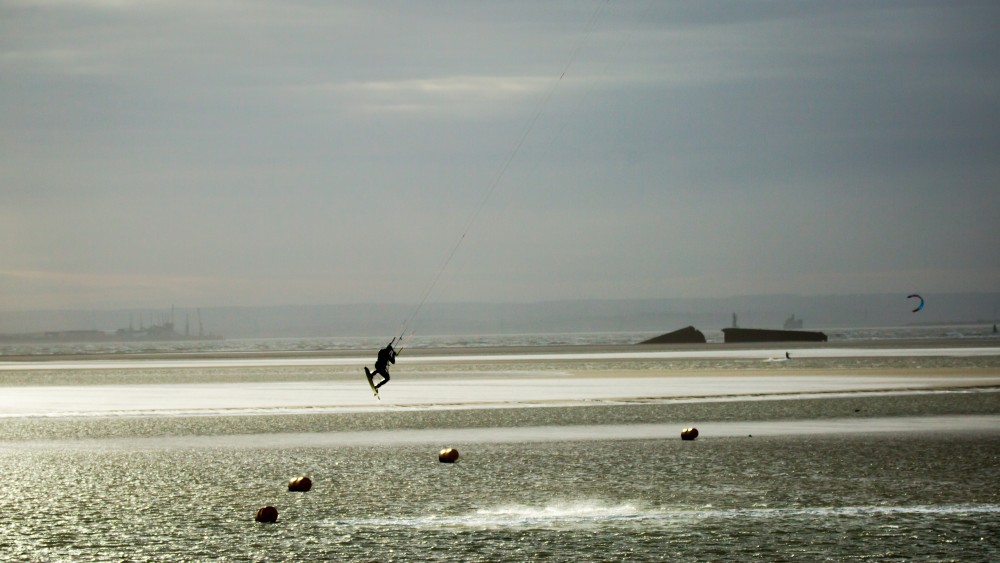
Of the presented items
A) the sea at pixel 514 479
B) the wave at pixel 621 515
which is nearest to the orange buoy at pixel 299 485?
the sea at pixel 514 479

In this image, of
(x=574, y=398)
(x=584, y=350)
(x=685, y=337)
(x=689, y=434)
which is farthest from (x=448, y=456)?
(x=685, y=337)

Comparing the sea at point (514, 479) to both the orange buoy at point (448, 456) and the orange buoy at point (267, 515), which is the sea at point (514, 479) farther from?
the orange buoy at point (448, 456)

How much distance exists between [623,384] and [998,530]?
3193 cm

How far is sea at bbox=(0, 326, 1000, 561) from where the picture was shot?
12.1 metres

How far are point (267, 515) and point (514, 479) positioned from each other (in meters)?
4.44

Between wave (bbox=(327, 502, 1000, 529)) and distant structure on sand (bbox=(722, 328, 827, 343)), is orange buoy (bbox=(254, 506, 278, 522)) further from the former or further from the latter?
distant structure on sand (bbox=(722, 328, 827, 343))

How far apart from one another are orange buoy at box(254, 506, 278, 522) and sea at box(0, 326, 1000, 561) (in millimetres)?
110

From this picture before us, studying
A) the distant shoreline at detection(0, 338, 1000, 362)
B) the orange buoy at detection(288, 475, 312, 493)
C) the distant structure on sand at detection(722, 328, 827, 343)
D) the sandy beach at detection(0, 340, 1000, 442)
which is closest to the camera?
the orange buoy at detection(288, 475, 312, 493)

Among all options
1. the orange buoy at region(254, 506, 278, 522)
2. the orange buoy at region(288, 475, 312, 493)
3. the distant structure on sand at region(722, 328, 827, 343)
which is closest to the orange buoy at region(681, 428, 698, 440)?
the orange buoy at region(288, 475, 312, 493)

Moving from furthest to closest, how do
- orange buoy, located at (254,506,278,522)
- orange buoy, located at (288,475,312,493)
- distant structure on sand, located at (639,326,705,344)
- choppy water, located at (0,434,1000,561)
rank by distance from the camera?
1. distant structure on sand, located at (639,326,705,344)
2. orange buoy, located at (288,475,312,493)
3. orange buoy, located at (254,506,278,522)
4. choppy water, located at (0,434,1000,561)

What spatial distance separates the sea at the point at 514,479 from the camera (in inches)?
478

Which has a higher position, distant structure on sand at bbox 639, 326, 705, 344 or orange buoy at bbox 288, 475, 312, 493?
distant structure on sand at bbox 639, 326, 705, 344

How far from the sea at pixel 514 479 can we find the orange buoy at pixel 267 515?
110mm

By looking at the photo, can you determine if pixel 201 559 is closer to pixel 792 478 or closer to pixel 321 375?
pixel 792 478
